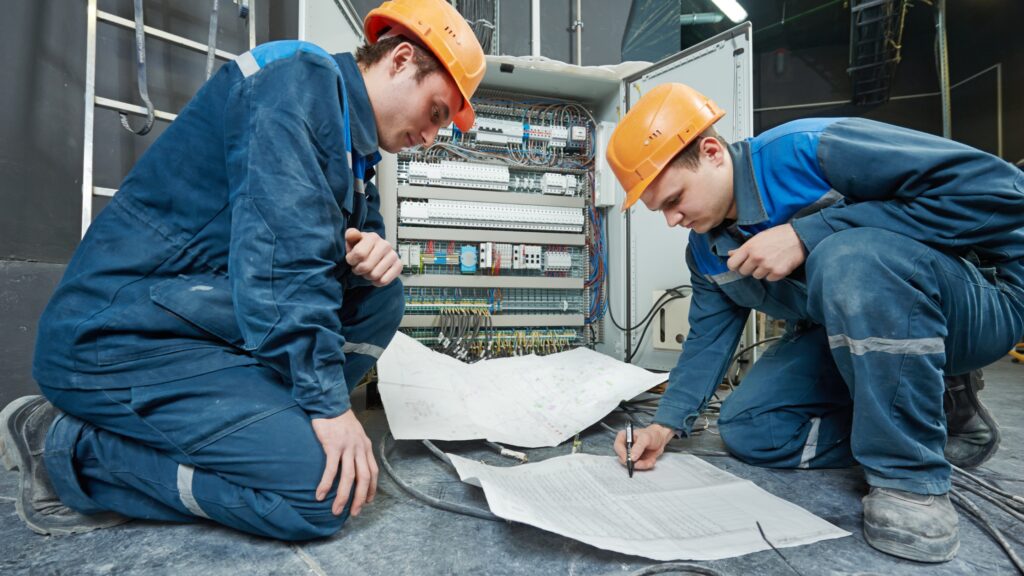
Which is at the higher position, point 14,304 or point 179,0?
point 179,0

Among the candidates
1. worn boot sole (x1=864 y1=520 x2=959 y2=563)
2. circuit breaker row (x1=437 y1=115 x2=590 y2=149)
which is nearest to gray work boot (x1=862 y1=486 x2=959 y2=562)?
worn boot sole (x1=864 y1=520 x2=959 y2=563)

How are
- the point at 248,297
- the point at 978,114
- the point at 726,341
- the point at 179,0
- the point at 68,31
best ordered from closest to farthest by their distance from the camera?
the point at 248,297, the point at 726,341, the point at 68,31, the point at 179,0, the point at 978,114

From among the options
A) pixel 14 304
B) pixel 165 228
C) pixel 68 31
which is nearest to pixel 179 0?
pixel 68 31

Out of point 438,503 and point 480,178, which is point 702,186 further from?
point 480,178

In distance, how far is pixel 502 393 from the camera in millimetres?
1586

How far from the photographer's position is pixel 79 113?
5.11ft

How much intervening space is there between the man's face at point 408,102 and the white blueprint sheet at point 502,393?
0.68m

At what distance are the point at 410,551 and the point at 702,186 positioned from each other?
89 cm

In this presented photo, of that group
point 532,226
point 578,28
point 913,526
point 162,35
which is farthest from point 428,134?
point 578,28

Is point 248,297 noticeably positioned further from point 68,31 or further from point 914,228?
point 68,31

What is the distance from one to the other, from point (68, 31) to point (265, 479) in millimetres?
1677

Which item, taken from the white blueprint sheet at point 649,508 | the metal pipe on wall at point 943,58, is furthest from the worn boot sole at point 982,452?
the metal pipe on wall at point 943,58

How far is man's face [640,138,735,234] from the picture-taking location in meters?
1.04

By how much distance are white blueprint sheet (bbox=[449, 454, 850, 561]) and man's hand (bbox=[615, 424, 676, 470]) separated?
2cm
